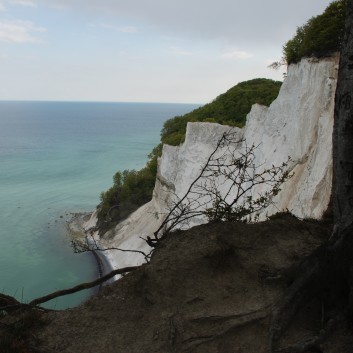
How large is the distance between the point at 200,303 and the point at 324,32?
11387mm

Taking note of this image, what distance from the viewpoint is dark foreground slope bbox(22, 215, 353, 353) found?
4113mm

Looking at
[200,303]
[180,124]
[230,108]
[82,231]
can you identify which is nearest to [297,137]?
[200,303]

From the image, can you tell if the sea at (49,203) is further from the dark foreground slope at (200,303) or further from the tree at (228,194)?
the tree at (228,194)

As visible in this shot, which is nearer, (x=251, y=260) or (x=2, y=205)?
(x=251, y=260)

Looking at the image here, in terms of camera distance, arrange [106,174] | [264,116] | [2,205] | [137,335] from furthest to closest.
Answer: [106,174]
[2,205]
[264,116]
[137,335]

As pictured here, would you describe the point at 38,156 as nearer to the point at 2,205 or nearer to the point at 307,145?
the point at 2,205

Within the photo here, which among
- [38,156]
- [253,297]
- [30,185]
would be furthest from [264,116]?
[38,156]

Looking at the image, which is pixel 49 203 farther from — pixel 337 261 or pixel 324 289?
pixel 337 261

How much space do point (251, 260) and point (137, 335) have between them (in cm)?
172

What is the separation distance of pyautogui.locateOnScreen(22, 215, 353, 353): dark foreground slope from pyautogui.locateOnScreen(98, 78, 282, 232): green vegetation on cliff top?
82.9 feet

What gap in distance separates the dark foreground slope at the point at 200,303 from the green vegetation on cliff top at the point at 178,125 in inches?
A: 995

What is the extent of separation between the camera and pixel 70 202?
159ft

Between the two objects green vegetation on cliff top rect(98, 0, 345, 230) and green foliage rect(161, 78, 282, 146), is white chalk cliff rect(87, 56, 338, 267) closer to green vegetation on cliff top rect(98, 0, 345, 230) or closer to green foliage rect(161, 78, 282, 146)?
green vegetation on cliff top rect(98, 0, 345, 230)

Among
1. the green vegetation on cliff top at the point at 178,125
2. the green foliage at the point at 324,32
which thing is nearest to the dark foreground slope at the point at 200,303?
the green foliage at the point at 324,32
